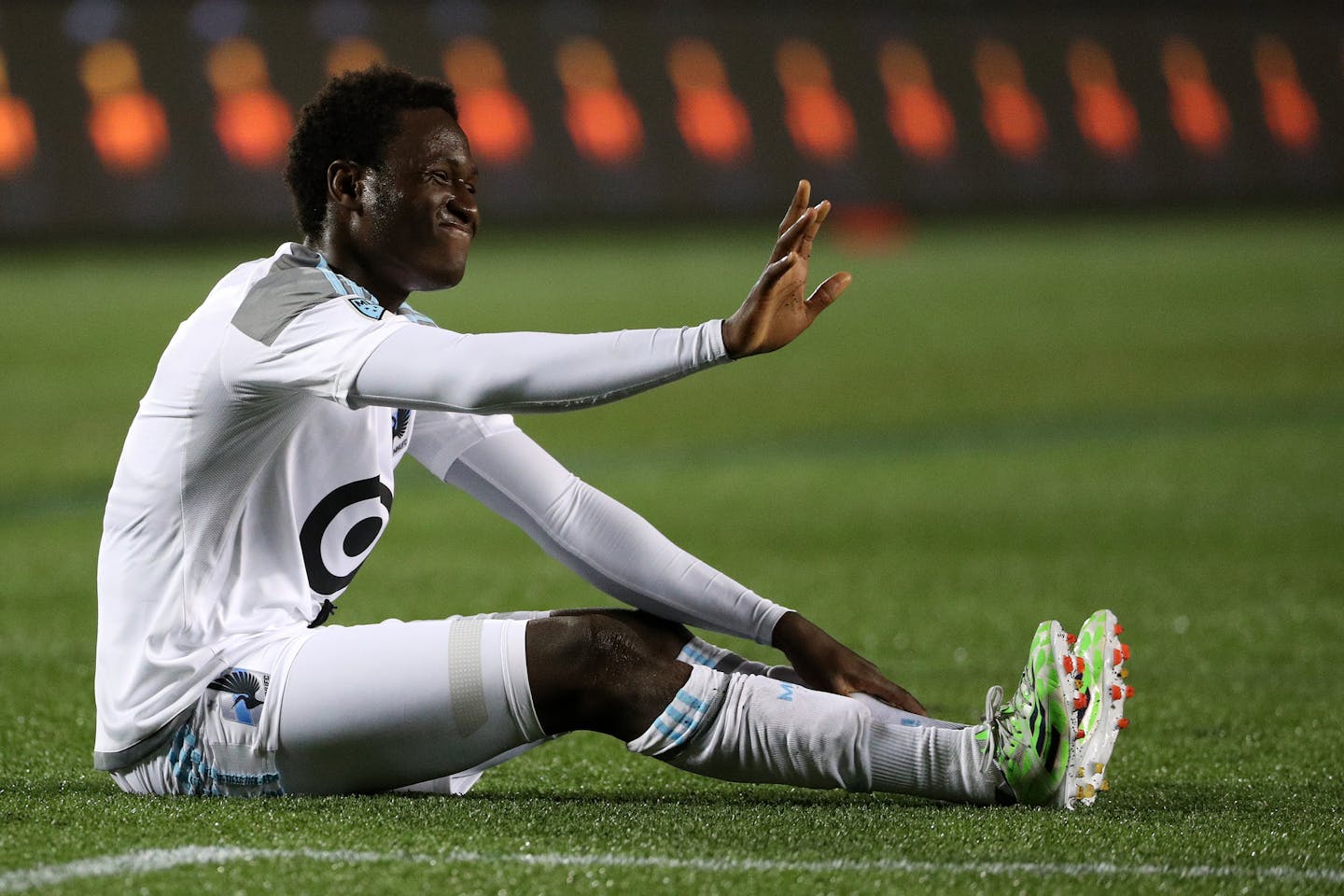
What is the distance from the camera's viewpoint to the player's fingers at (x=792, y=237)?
281 centimetres

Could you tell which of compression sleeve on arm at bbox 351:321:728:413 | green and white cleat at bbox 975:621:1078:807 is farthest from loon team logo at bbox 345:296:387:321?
green and white cleat at bbox 975:621:1078:807

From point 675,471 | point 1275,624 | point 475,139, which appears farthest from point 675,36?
point 1275,624

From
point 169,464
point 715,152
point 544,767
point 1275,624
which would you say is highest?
point 715,152

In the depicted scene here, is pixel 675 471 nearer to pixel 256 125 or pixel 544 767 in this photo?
pixel 544 767

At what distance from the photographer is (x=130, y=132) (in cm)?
1936

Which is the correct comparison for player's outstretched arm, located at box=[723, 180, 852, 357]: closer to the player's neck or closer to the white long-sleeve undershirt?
the white long-sleeve undershirt

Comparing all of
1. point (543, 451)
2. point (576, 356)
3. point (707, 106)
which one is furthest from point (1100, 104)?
point (576, 356)

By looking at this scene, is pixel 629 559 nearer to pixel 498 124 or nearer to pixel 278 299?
pixel 278 299

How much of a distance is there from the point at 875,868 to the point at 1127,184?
24.5 metres

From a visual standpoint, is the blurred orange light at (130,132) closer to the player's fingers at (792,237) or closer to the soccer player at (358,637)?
the soccer player at (358,637)

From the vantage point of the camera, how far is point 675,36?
23.0 m

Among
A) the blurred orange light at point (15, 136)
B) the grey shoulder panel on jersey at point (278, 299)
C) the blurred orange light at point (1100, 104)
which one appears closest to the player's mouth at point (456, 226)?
the grey shoulder panel on jersey at point (278, 299)

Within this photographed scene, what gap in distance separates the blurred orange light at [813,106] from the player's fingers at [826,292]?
21.2 metres

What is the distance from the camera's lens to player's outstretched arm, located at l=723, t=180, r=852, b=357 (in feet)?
8.89
